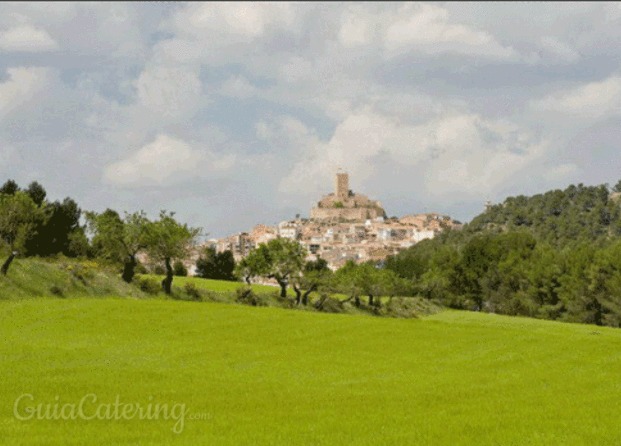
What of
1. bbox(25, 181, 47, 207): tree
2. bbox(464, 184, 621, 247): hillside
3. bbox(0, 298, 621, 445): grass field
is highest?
bbox(464, 184, 621, 247): hillside

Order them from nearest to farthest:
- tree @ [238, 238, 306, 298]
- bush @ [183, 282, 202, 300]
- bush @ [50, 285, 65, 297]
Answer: bush @ [50, 285, 65, 297] < bush @ [183, 282, 202, 300] < tree @ [238, 238, 306, 298]

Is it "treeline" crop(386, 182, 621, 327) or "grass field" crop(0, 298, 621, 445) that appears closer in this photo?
"grass field" crop(0, 298, 621, 445)

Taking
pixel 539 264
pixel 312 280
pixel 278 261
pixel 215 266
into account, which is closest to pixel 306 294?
pixel 312 280

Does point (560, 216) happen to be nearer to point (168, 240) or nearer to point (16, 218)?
point (168, 240)

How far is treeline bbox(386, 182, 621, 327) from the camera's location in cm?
9950

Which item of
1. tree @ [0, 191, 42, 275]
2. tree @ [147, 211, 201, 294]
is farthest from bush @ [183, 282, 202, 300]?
tree @ [0, 191, 42, 275]

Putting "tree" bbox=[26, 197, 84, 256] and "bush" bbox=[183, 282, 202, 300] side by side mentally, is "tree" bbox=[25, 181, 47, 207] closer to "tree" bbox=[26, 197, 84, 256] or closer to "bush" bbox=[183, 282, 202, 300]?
"tree" bbox=[26, 197, 84, 256]

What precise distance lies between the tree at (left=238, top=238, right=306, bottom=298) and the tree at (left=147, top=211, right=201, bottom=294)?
37.2ft

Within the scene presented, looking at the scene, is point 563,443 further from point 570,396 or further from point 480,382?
point 480,382

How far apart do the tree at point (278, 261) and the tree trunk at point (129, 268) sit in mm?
16214

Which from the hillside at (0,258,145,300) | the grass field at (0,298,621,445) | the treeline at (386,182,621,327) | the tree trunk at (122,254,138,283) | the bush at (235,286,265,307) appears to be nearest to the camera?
the grass field at (0,298,621,445)

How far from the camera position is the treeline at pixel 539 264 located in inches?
3917

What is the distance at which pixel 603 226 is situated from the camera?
153 meters

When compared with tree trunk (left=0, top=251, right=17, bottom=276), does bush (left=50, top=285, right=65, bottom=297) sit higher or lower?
lower
